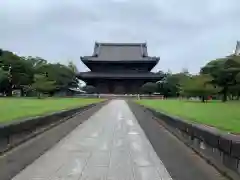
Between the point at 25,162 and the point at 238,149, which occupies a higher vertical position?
the point at 238,149

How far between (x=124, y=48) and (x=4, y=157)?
78.1 m

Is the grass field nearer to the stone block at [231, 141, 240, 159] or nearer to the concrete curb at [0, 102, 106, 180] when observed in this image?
the concrete curb at [0, 102, 106, 180]

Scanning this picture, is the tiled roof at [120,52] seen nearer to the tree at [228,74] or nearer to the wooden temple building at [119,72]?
the wooden temple building at [119,72]

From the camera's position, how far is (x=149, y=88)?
2975 inches

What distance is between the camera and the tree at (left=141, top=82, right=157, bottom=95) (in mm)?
75500

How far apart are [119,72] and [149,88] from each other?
8.48m

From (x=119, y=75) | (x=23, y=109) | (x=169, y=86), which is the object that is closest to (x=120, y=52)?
(x=119, y=75)

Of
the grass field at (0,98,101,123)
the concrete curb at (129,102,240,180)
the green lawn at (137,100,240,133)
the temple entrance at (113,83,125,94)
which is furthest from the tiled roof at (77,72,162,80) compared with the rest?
the concrete curb at (129,102,240,180)

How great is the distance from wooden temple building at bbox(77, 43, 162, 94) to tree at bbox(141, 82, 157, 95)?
1982 mm

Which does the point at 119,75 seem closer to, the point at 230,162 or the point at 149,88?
the point at 149,88

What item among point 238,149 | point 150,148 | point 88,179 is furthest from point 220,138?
point 150,148

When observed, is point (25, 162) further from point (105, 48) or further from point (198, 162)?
point (105, 48)

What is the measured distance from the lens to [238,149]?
601 cm

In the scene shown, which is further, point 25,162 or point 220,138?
point 25,162
